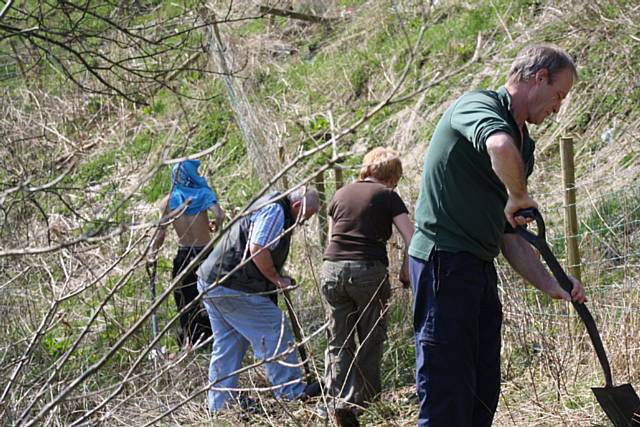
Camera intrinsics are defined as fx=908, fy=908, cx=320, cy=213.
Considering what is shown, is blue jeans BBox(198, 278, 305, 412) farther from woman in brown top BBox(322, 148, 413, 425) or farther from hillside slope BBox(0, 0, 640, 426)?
woman in brown top BBox(322, 148, 413, 425)

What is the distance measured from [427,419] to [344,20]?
11.6m

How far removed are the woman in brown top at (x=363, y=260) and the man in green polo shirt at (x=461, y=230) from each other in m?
1.63

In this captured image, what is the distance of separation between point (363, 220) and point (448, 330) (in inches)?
74.4

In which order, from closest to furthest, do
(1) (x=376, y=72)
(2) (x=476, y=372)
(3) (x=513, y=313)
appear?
(2) (x=476, y=372)
(3) (x=513, y=313)
(1) (x=376, y=72)

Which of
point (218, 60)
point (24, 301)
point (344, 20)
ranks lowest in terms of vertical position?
point (24, 301)

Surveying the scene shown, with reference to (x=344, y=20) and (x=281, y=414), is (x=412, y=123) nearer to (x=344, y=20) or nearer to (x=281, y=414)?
(x=344, y=20)

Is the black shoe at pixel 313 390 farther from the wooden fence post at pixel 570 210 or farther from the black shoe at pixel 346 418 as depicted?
the wooden fence post at pixel 570 210

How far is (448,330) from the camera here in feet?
12.1

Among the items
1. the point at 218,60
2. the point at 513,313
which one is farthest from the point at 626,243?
the point at 218,60

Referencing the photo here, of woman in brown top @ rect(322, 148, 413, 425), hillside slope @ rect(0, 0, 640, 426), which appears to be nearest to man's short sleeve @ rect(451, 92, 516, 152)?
hillside slope @ rect(0, 0, 640, 426)

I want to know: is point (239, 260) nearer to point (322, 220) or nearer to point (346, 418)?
point (346, 418)

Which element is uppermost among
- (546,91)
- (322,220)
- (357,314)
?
(546,91)

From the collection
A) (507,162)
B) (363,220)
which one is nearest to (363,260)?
(363,220)

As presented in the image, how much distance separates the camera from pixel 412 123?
10906mm
